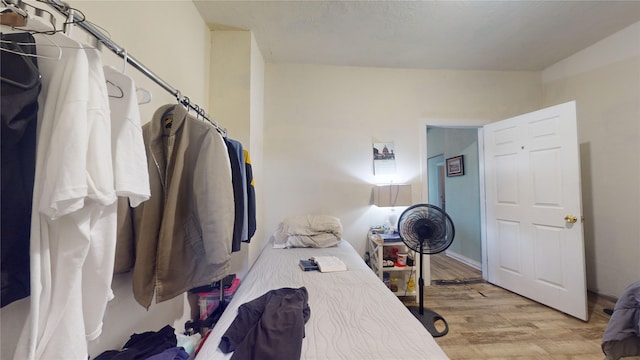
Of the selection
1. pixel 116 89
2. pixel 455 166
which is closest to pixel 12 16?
pixel 116 89

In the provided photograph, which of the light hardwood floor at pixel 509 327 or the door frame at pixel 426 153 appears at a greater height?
the door frame at pixel 426 153

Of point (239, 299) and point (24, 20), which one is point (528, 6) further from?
point (239, 299)

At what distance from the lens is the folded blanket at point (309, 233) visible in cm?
226

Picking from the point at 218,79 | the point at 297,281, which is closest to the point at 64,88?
the point at 297,281

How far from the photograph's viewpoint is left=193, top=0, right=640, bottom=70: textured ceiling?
75.4 inches

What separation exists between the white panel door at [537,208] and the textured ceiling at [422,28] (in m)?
0.76

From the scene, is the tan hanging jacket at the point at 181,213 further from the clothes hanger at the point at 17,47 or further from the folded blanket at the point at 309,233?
the folded blanket at the point at 309,233

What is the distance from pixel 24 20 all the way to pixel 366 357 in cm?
132

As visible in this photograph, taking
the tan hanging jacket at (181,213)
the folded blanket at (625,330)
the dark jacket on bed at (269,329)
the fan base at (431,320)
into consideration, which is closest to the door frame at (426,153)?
the fan base at (431,320)

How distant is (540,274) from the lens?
2.31m

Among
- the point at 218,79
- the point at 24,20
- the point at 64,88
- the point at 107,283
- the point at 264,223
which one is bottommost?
the point at 264,223

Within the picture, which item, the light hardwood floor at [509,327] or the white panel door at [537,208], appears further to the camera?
the white panel door at [537,208]

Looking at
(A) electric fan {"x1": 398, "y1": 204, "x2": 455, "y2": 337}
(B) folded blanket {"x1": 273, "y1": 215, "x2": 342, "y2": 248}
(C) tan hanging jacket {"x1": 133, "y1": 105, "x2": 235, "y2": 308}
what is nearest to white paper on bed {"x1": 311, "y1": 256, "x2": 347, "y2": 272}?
(B) folded blanket {"x1": 273, "y1": 215, "x2": 342, "y2": 248}

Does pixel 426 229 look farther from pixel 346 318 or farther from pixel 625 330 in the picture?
pixel 346 318
